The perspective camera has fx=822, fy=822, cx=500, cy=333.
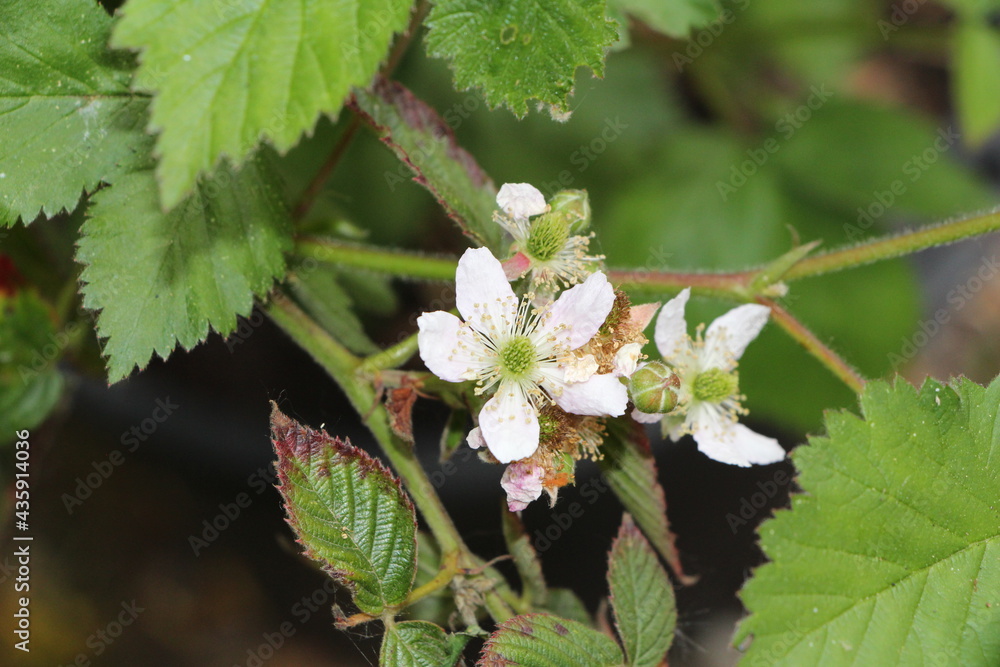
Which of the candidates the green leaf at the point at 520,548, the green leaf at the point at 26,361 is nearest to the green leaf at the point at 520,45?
the green leaf at the point at 520,548

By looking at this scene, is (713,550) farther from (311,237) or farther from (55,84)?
(55,84)

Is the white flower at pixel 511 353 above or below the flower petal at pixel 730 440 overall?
above

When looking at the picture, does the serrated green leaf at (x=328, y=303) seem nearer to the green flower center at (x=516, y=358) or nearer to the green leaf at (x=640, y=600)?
the green flower center at (x=516, y=358)

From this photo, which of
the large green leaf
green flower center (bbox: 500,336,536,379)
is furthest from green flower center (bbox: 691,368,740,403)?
the large green leaf

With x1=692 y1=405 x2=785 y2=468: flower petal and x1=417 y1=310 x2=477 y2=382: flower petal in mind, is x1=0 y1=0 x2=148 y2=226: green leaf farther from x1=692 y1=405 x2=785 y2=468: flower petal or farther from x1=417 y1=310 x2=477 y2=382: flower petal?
x1=692 y1=405 x2=785 y2=468: flower petal

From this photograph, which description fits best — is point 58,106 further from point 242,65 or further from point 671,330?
point 671,330
